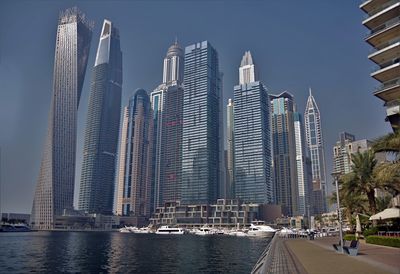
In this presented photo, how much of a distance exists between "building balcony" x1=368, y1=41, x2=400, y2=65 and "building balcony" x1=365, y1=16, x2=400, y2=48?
9.15 ft

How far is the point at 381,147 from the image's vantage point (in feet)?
102

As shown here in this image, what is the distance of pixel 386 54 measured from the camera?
163ft

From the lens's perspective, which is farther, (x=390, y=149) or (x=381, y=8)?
(x=381, y=8)

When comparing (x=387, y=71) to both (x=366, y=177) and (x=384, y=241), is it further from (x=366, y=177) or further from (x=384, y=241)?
(x=384, y=241)

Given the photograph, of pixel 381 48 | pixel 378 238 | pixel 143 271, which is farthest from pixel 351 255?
pixel 381 48

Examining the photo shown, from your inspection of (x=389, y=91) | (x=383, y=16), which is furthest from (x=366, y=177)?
(x=383, y=16)

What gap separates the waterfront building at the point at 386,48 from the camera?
48.3 meters

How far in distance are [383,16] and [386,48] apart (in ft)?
18.7

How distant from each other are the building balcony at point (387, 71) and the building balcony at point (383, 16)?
6.47 meters

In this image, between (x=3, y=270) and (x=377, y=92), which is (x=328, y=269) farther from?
(x=377, y=92)

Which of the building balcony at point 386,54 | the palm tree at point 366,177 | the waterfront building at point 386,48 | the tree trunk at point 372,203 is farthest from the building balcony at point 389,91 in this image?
the tree trunk at point 372,203

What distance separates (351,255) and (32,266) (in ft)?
110

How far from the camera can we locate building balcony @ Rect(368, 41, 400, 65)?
47.6 meters

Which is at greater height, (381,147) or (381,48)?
(381,48)
